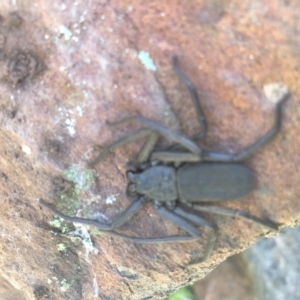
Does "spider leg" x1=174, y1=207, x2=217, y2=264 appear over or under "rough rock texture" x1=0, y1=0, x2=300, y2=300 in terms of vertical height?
under

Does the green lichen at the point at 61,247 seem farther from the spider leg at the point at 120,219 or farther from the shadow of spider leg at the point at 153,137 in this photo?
the shadow of spider leg at the point at 153,137

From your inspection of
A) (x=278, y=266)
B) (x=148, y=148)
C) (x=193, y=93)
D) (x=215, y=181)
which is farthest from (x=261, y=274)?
(x=193, y=93)

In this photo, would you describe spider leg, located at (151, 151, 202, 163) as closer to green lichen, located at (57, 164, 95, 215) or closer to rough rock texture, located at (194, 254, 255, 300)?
green lichen, located at (57, 164, 95, 215)

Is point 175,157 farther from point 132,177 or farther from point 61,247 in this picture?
point 61,247

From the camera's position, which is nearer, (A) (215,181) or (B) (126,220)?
(A) (215,181)

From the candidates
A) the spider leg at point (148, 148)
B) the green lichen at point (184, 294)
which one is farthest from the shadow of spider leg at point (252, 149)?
the green lichen at point (184, 294)

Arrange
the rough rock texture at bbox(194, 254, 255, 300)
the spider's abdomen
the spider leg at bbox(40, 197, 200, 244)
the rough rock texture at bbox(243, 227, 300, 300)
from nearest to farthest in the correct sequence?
the spider's abdomen, the spider leg at bbox(40, 197, 200, 244), the rough rock texture at bbox(243, 227, 300, 300), the rough rock texture at bbox(194, 254, 255, 300)

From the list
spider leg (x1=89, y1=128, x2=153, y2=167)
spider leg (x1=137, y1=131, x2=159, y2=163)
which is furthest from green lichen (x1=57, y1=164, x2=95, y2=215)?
spider leg (x1=137, y1=131, x2=159, y2=163)
